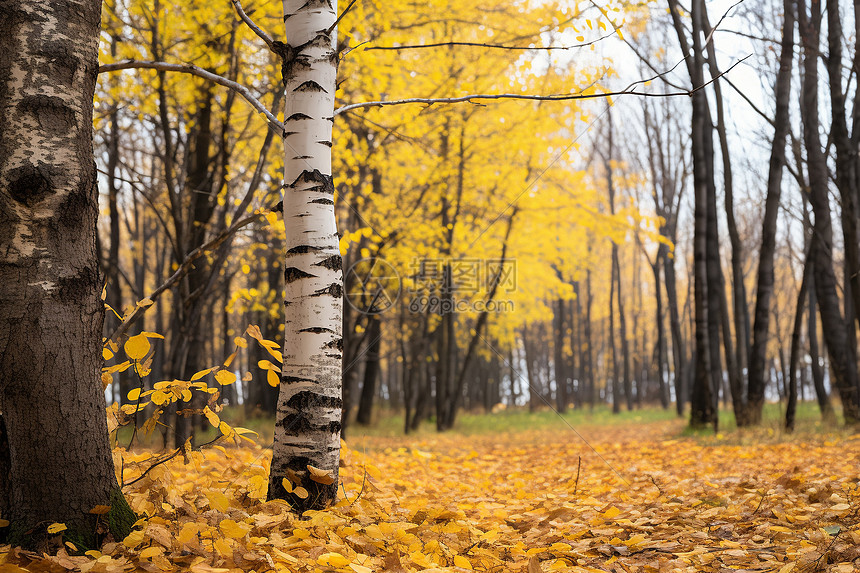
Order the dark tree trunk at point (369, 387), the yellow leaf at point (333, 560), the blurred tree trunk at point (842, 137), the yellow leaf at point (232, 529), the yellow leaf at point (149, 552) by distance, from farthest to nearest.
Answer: the dark tree trunk at point (369, 387) < the blurred tree trunk at point (842, 137) < the yellow leaf at point (232, 529) < the yellow leaf at point (333, 560) < the yellow leaf at point (149, 552)

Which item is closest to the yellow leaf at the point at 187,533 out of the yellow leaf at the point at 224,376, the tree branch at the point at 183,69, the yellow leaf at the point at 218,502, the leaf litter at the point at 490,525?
the leaf litter at the point at 490,525

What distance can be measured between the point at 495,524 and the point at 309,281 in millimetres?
1547

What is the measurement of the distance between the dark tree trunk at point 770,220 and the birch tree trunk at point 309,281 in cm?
654

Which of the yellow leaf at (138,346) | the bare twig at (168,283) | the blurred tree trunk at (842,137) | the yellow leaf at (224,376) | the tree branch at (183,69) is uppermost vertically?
the blurred tree trunk at (842,137)

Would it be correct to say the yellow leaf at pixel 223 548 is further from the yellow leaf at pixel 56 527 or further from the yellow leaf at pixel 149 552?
the yellow leaf at pixel 56 527

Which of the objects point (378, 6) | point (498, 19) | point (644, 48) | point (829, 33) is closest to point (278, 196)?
point (378, 6)

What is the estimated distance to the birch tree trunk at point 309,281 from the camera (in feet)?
8.50

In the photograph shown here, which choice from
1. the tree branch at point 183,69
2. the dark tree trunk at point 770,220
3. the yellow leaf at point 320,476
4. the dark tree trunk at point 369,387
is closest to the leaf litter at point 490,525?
the yellow leaf at point 320,476

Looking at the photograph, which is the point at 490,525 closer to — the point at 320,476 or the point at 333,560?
the point at 320,476

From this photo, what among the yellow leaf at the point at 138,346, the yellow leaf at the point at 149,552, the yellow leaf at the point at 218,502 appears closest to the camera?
the yellow leaf at the point at 149,552

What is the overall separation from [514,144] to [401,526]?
811cm

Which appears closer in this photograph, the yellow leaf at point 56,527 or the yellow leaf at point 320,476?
the yellow leaf at point 56,527

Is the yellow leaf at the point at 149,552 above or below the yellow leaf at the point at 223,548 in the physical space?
above

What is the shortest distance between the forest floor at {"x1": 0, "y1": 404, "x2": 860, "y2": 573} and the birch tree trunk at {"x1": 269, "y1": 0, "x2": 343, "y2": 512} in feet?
0.76
